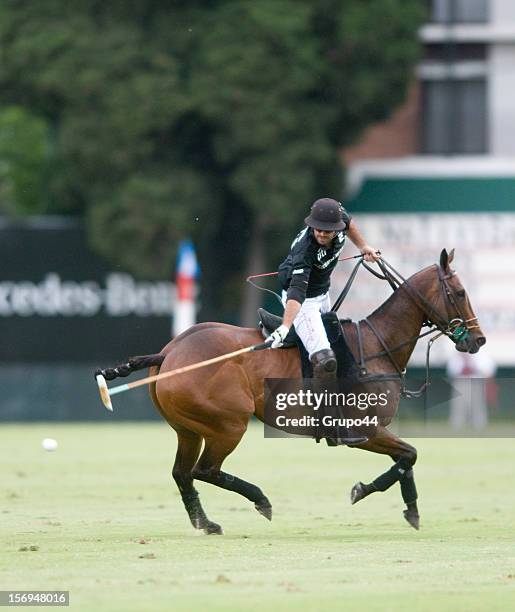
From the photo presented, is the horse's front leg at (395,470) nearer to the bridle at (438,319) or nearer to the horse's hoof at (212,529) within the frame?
the bridle at (438,319)

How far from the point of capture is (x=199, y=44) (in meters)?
30.2

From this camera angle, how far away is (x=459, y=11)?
109ft

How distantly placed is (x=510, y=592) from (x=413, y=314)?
4.05 m

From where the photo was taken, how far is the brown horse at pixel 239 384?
1142cm

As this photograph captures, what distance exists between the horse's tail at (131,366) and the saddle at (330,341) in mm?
824

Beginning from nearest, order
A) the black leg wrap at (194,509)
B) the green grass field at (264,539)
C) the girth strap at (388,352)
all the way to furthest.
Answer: the green grass field at (264,539), the black leg wrap at (194,509), the girth strap at (388,352)

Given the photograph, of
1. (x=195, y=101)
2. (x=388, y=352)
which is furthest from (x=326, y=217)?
(x=195, y=101)

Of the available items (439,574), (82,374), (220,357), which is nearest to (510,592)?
(439,574)

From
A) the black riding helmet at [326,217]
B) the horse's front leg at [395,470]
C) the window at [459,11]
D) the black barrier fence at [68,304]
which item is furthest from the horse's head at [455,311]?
the window at [459,11]

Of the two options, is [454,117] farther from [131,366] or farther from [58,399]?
[131,366]

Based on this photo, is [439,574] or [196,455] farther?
[196,455]

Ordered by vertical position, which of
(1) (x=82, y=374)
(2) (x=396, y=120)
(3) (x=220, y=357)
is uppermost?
(2) (x=396, y=120)

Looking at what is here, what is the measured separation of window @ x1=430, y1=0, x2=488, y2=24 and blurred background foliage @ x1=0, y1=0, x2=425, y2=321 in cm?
247

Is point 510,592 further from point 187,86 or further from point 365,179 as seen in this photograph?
point 365,179
